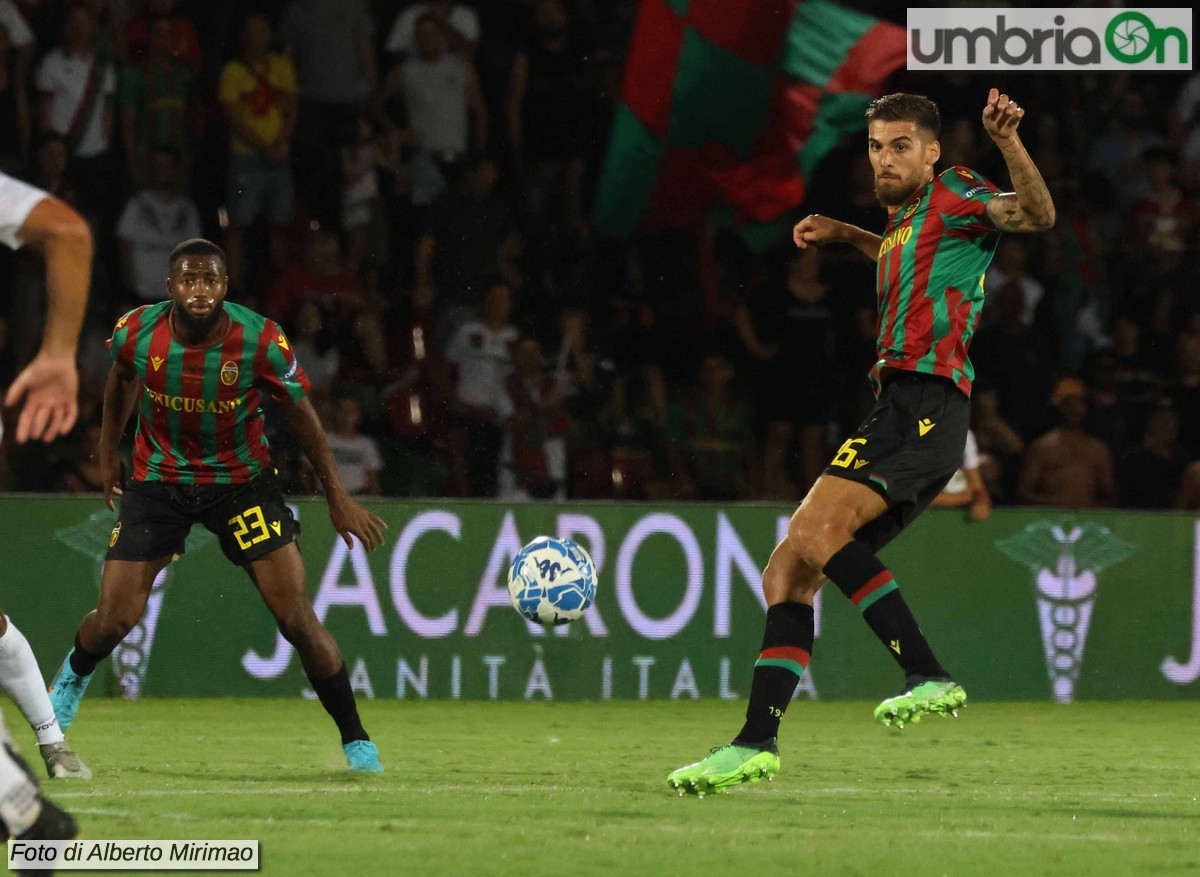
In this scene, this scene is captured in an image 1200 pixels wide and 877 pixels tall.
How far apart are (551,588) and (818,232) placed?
246 cm

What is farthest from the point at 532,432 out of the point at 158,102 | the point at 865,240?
the point at 865,240

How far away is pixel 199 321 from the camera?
22.1ft

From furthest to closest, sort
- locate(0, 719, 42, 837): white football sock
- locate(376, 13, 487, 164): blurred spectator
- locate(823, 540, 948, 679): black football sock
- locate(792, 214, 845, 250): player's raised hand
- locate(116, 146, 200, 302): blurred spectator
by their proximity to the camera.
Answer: locate(376, 13, 487, 164): blurred spectator, locate(116, 146, 200, 302): blurred spectator, locate(792, 214, 845, 250): player's raised hand, locate(823, 540, 948, 679): black football sock, locate(0, 719, 42, 837): white football sock

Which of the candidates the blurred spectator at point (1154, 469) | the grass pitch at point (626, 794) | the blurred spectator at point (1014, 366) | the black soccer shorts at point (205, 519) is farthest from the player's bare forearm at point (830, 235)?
the blurred spectator at point (1154, 469)

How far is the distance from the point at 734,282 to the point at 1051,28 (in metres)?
3.07

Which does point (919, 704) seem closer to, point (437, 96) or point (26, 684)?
point (26, 684)

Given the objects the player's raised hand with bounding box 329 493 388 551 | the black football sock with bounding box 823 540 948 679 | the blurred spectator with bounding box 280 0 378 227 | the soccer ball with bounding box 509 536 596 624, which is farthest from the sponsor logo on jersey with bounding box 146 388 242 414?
the blurred spectator with bounding box 280 0 378 227

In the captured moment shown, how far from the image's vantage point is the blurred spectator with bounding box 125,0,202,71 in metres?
11.8

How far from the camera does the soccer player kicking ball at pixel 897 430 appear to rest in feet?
19.1

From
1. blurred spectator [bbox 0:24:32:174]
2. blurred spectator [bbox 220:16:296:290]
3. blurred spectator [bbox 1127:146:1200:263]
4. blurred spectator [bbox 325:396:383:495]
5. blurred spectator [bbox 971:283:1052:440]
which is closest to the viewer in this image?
blurred spectator [bbox 325:396:383:495]

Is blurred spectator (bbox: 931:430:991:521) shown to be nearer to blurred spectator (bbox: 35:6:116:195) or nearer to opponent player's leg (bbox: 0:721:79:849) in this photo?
blurred spectator (bbox: 35:6:116:195)

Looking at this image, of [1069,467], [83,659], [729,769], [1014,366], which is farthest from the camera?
[1014,366]

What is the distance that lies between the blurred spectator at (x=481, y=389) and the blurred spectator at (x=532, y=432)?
0.17 feet

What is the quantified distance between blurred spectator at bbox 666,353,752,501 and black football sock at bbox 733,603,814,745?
5.53m
